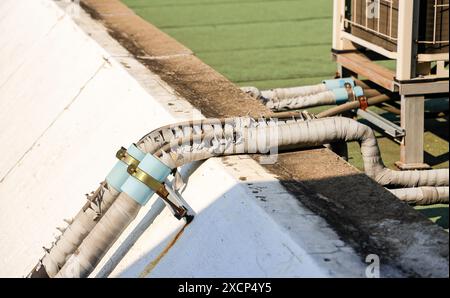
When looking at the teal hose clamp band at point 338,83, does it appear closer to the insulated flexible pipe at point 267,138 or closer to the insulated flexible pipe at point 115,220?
the insulated flexible pipe at point 267,138

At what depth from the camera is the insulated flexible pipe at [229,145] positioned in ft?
12.1

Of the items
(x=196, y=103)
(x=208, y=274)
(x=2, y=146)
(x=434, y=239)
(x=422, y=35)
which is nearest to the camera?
(x=434, y=239)

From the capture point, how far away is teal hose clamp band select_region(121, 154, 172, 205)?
3602 millimetres

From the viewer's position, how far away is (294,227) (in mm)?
3031

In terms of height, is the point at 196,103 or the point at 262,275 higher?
the point at 196,103

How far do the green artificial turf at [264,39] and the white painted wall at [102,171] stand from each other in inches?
67.6

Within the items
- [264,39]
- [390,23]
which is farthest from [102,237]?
[264,39]

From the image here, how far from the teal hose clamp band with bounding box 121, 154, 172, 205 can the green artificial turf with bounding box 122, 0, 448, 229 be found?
263 cm

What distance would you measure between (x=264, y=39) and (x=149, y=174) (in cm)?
623

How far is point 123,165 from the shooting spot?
3742 mm

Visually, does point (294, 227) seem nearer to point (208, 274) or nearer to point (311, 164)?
point (208, 274)

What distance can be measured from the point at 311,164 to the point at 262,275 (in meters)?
0.94

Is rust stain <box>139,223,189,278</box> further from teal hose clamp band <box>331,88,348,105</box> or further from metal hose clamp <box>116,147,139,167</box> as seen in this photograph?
teal hose clamp band <box>331,88,348,105</box>

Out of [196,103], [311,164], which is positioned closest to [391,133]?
[196,103]
